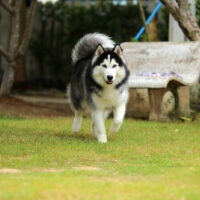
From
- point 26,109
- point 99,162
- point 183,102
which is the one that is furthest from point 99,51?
point 26,109

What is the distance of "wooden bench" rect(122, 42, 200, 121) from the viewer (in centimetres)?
951

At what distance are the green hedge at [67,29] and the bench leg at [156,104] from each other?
592cm

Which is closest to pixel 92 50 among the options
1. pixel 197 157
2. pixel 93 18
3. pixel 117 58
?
pixel 117 58

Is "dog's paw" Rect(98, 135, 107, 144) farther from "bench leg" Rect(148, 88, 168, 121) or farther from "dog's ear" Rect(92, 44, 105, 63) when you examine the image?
"bench leg" Rect(148, 88, 168, 121)

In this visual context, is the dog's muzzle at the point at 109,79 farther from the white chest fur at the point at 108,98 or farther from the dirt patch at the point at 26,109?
the dirt patch at the point at 26,109

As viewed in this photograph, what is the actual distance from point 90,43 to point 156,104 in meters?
2.72

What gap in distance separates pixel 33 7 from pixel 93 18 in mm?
4471

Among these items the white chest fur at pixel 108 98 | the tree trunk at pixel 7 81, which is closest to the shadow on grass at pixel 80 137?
the white chest fur at pixel 108 98

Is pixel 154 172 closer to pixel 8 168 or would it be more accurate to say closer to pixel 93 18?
pixel 8 168

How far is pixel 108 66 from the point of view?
6781 mm

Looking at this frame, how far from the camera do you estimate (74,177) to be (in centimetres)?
467

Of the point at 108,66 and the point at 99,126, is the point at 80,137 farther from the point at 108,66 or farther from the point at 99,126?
the point at 108,66

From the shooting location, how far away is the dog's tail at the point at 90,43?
25.0 ft

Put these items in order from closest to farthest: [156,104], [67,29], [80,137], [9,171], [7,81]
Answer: [9,171] < [80,137] < [156,104] < [7,81] < [67,29]
